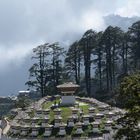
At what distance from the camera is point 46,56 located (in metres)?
81.9

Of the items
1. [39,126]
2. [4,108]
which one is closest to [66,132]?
[39,126]

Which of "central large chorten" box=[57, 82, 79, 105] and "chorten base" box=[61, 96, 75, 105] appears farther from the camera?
"central large chorten" box=[57, 82, 79, 105]

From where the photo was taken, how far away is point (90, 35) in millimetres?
79125

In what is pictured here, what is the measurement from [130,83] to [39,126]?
63.7 ft

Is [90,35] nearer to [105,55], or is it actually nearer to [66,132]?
[105,55]

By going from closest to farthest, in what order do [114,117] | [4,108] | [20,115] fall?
[114,117] → [20,115] → [4,108]

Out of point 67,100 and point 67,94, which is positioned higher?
point 67,94

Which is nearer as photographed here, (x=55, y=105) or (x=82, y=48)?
(x=55, y=105)

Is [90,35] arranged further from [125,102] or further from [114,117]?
[125,102]

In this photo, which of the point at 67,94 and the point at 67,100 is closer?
the point at 67,100

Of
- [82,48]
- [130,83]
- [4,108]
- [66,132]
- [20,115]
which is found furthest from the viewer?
[4,108]

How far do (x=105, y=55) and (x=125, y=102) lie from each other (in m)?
54.6

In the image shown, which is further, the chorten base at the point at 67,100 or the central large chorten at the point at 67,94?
the central large chorten at the point at 67,94

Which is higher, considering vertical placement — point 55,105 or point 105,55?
point 105,55
